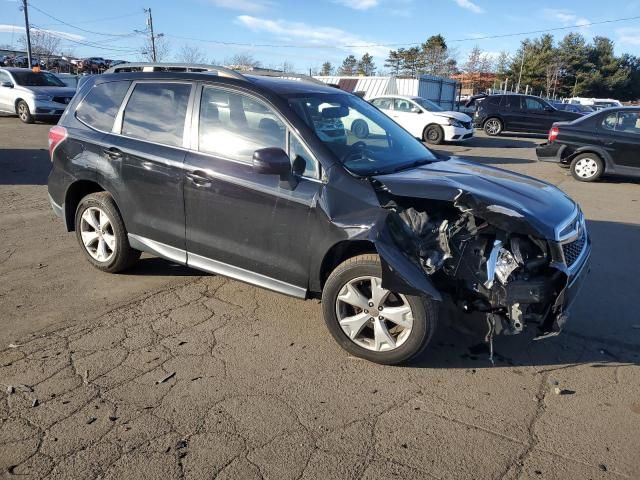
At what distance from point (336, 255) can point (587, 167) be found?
9475mm

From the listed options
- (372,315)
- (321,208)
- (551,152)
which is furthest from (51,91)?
(372,315)

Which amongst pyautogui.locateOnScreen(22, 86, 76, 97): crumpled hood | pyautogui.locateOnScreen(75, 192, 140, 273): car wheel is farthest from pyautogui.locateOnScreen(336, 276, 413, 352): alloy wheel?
pyautogui.locateOnScreen(22, 86, 76, 97): crumpled hood

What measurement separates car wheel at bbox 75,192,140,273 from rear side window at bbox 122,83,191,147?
2.36 feet

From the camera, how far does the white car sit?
16750mm

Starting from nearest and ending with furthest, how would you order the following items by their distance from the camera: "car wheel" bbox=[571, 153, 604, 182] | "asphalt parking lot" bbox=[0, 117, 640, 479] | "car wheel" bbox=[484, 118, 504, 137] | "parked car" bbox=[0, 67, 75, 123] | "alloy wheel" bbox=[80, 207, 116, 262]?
1. "asphalt parking lot" bbox=[0, 117, 640, 479]
2. "alloy wheel" bbox=[80, 207, 116, 262]
3. "car wheel" bbox=[571, 153, 604, 182]
4. "parked car" bbox=[0, 67, 75, 123]
5. "car wheel" bbox=[484, 118, 504, 137]

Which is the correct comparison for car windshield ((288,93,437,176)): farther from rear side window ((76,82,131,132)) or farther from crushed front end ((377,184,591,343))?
rear side window ((76,82,131,132))

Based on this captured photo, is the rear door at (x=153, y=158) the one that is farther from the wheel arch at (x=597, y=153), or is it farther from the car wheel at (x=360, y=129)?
the wheel arch at (x=597, y=153)

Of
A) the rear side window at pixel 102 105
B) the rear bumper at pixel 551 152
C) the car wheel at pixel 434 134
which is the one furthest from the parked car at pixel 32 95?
the rear bumper at pixel 551 152

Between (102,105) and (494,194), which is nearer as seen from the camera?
(494,194)

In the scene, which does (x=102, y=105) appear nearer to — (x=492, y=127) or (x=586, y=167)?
(x=586, y=167)

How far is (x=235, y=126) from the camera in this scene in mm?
4023

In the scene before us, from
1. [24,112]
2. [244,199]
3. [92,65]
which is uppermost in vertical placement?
[92,65]

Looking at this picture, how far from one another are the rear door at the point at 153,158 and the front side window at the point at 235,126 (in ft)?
0.64

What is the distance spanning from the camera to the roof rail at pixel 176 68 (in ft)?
13.9
